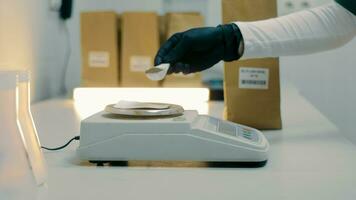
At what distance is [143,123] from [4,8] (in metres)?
0.86

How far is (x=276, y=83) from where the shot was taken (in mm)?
1119

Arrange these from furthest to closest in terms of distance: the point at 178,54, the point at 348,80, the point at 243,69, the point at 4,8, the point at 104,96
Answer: the point at 348,80 < the point at 104,96 < the point at 4,8 < the point at 243,69 < the point at 178,54

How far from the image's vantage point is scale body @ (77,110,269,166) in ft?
2.51

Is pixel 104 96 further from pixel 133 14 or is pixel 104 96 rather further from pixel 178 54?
pixel 178 54

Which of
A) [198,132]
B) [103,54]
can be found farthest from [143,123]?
[103,54]

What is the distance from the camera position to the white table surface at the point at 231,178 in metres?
0.61

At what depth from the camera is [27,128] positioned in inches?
23.9

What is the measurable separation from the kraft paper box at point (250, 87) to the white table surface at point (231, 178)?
108 millimetres

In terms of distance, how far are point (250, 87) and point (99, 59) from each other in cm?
88

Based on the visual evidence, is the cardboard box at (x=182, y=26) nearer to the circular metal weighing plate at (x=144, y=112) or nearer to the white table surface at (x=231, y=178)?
the white table surface at (x=231, y=178)

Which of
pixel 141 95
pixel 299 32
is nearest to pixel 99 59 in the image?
pixel 141 95

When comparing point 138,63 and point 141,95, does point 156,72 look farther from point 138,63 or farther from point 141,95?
point 138,63

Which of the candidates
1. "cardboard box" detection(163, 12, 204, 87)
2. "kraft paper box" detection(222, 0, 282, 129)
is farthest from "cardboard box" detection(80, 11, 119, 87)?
"kraft paper box" detection(222, 0, 282, 129)

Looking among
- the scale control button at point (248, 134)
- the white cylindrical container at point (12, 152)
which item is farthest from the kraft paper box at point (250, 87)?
the white cylindrical container at point (12, 152)
